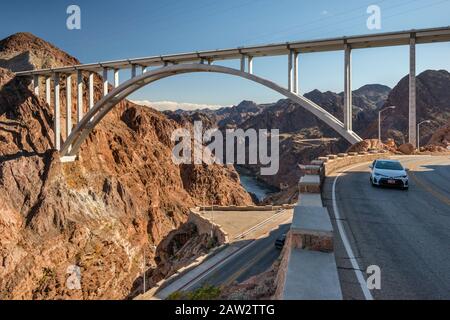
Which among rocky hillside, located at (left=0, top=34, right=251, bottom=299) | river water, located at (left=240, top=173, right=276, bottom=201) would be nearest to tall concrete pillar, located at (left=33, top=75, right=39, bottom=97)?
rocky hillside, located at (left=0, top=34, right=251, bottom=299)

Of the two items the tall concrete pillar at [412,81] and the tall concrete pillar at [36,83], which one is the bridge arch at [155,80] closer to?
the tall concrete pillar at [412,81]

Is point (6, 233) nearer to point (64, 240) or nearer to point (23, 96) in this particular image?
point (64, 240)

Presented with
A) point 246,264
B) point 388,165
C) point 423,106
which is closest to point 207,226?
point 246,264

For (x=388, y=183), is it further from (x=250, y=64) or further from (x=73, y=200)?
(x=73, y=200)

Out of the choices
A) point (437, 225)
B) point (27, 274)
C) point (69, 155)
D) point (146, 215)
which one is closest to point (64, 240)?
point (27, 274)

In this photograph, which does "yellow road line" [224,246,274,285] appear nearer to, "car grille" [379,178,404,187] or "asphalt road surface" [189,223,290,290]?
"asphalt road surface" [189,223,290,290]

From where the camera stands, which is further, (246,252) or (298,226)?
(246,252)
